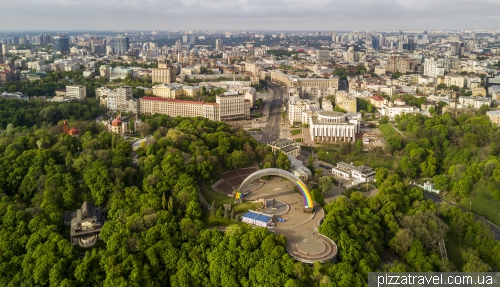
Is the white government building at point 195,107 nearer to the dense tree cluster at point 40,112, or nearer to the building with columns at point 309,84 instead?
the dense tree cluster at point 40,112

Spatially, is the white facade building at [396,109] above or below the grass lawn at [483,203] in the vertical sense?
above

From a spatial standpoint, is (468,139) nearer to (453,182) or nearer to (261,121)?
(453,182)

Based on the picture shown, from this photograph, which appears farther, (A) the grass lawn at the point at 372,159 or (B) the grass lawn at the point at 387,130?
(B) the grass lawn at the point at 387,130

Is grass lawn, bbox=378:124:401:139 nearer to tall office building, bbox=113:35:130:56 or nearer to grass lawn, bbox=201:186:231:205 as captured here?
grass lawn, bbox=201:186:231:205

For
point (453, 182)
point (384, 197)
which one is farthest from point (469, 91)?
point (384, 197)

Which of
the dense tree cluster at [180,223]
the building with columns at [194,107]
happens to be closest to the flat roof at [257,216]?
the dense tree cluster at [180,223]

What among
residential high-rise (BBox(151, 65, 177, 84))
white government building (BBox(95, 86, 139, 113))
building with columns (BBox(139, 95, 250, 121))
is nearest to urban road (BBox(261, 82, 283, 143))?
building with columns (BBox(139, 95, 250, 121))
